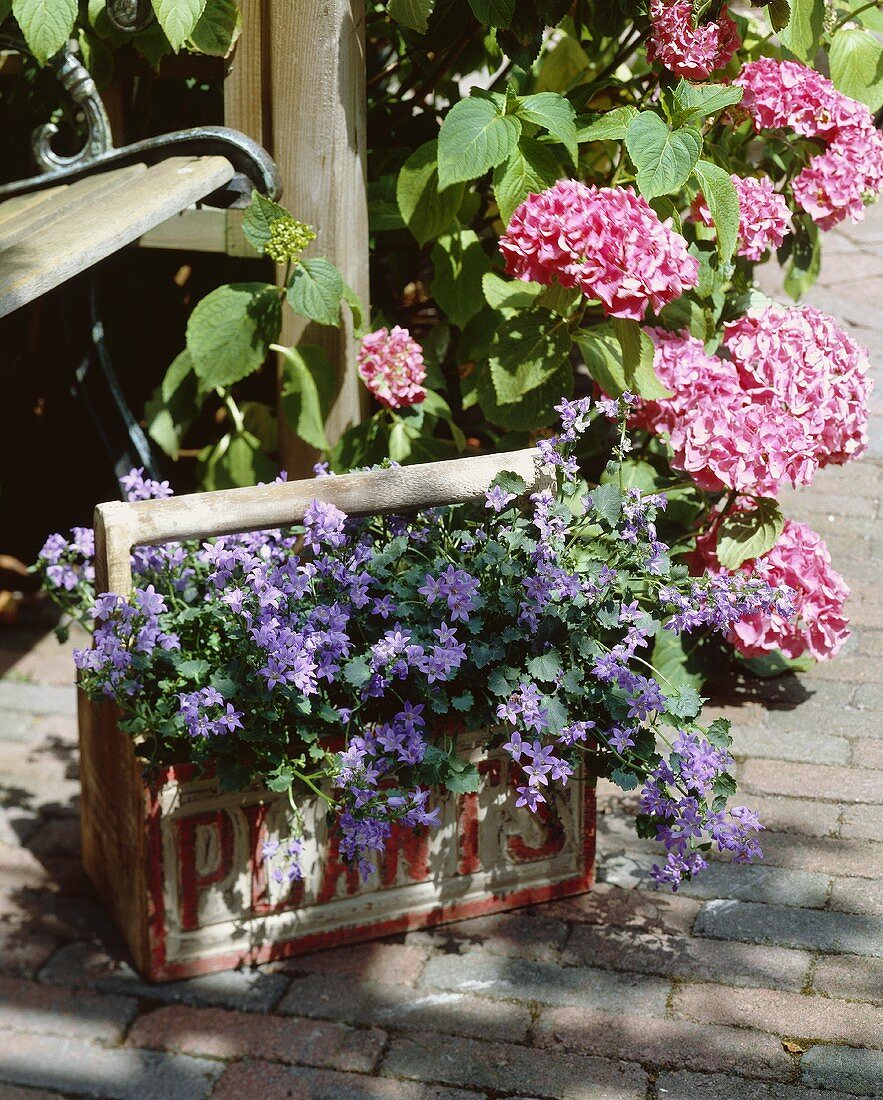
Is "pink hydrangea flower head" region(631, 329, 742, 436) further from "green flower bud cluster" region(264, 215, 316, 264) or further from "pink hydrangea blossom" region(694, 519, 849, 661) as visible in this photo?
"green flower bud cluster" region(264, 215, 316, 264)

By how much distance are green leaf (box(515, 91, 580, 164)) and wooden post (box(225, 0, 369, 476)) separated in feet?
1.19

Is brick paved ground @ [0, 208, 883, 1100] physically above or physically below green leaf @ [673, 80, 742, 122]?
below

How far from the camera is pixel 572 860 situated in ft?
7.93

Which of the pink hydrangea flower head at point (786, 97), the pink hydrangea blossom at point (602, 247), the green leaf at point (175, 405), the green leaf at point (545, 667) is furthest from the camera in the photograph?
the green leaf at point (175, 405)

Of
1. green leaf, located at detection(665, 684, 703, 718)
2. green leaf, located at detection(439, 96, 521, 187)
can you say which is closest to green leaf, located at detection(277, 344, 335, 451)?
green leaf, located at detection(439, 96, 521, 187)

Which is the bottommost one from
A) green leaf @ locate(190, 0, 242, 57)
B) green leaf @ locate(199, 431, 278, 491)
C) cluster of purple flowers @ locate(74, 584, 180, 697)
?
green leaf @ locate(199, 431, 278, 491)

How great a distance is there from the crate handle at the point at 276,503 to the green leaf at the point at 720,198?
24.4 inches

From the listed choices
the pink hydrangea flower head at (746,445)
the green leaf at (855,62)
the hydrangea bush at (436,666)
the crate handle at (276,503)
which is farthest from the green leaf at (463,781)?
the green leaf at (855,62)

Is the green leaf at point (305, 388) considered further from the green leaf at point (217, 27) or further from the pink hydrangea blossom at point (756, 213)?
the pink hydrangea blossom at point (756, 213)

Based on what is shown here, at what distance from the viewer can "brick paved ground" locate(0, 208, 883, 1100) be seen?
2.05 meters

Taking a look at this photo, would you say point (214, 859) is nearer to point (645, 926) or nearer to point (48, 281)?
point (645, 926)

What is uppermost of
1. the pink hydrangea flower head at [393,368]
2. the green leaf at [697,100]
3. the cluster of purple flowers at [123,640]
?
the green leaf at [697,100]

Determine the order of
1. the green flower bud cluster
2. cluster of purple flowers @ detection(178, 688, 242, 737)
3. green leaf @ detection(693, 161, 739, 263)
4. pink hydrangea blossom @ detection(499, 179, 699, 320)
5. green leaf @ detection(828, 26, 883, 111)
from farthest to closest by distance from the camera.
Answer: green leaf @ detection(828, 26, 883, 111)
the green flower bud cluster
green leaf @ detection(693, 161, 739, 263)
pink hydrangea blossom @ detection(499, 179, 699, 320)
cluster of purple flowers @ detection(178, 688, 242, 737)

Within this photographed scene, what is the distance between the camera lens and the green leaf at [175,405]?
2.96 meters
